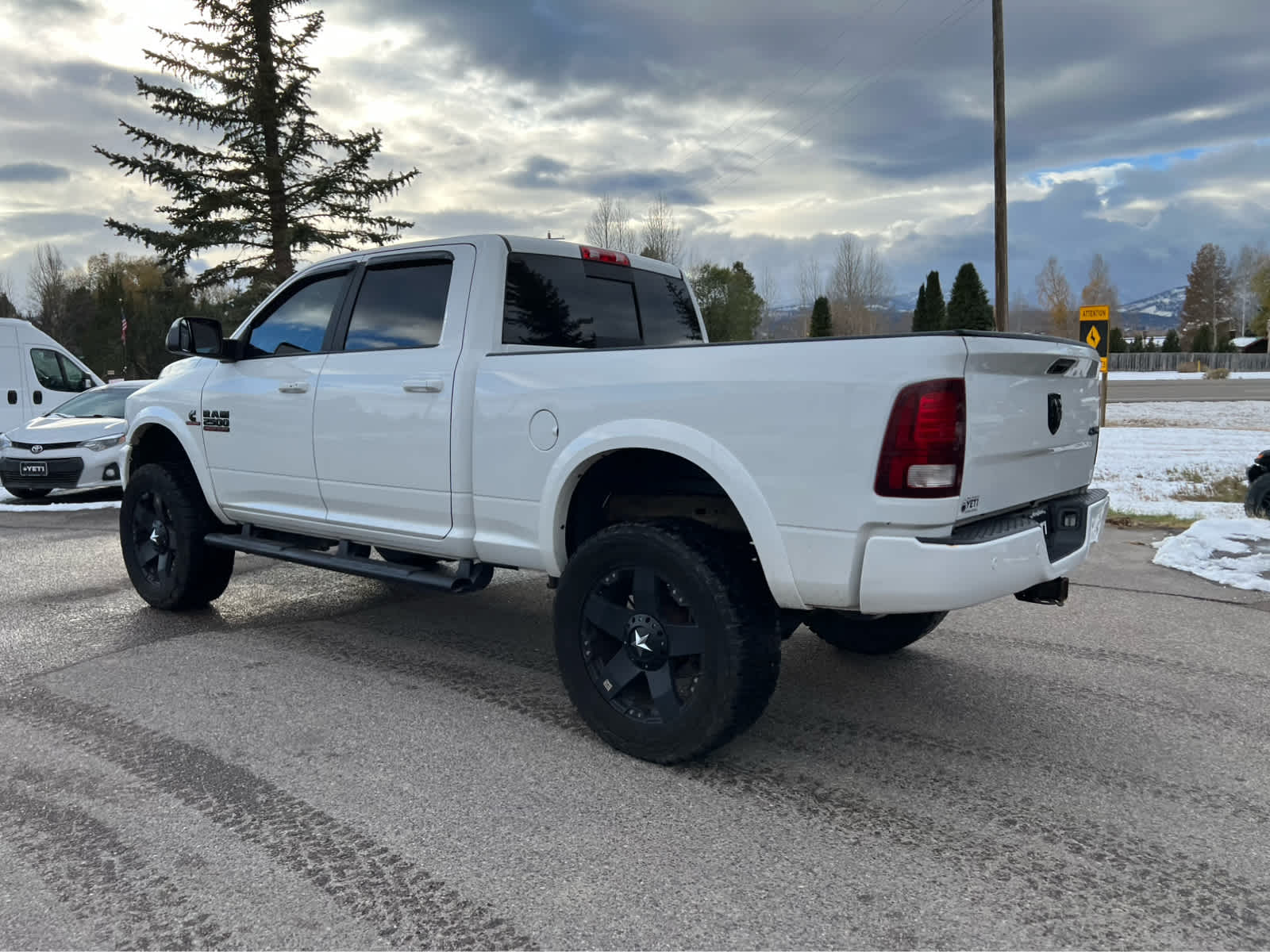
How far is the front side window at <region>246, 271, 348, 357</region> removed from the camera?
197 inches

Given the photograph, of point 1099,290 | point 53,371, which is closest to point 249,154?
point 53,371

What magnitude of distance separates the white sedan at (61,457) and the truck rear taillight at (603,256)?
886cm

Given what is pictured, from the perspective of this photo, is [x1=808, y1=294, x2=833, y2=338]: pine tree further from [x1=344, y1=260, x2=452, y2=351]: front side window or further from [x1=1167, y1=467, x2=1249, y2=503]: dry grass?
[x1=344, y1=260, x2=452, y2=351]: front side window

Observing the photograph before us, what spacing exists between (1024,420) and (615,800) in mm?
1932

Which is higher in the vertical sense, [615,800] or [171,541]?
[171,541]

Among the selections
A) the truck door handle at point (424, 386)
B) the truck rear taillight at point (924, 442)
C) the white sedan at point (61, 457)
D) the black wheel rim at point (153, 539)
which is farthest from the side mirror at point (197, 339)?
the white sedan at point (61, 457)

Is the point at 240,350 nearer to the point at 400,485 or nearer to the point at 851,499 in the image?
the point at 400,485

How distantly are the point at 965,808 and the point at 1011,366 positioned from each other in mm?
1488

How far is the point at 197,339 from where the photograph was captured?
5.20 m

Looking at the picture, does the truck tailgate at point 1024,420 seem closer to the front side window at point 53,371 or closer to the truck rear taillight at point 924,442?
the truck rear taillight at point 924,442

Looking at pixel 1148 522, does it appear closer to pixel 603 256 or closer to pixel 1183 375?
pixel 603 256

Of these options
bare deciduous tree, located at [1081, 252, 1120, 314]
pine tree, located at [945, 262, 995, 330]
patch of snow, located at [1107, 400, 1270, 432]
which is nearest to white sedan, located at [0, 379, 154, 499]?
patch of snow, located at [1107, 400, 1270, 432]

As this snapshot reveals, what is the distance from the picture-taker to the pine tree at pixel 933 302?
2028 inches

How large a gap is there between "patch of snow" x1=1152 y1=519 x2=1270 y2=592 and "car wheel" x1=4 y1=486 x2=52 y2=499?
12.5m
